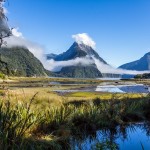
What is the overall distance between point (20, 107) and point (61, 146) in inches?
96.9

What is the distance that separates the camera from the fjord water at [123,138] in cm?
1450

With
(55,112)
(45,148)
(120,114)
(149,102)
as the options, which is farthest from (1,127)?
(149,102)

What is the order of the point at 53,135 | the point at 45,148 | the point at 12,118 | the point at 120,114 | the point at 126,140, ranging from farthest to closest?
the point at 120,114 → the point at 126,140 → the point at 53,135 → the point at 45,148 → the point at 12,118

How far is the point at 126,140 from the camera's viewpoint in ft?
53.4

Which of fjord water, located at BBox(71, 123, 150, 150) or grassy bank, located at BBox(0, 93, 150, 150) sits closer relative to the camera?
grassy bank, located at BBox(0, 93, 150, 150)

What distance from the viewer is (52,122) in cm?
1661

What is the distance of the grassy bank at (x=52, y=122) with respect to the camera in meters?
12.1

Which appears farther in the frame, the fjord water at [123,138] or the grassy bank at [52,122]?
the fjord water at [123,138]

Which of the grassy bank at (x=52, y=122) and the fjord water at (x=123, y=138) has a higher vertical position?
the grassy bank at (x=52, y=122)

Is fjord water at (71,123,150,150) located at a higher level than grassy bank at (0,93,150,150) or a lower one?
lower

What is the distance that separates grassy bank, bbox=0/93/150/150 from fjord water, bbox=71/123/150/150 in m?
0.61

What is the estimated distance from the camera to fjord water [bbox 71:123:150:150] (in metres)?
14.5

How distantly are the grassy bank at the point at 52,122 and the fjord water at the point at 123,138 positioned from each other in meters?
0.61

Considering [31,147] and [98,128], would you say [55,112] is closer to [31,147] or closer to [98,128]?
[98,128]
